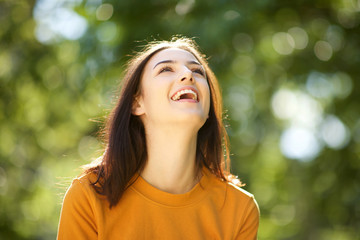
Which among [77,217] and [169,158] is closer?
[77,217]

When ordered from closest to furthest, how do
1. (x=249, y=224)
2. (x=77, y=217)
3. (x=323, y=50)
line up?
(x=77, y=217) → (x=249, y=224) → (x=323, y=50)

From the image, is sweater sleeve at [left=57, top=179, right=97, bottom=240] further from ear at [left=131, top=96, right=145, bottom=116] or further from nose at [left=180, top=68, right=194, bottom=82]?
nose at [left=180, top=68, right=194, bottom=82]

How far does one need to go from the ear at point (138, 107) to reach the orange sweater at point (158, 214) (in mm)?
437

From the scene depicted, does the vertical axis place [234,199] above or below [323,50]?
below

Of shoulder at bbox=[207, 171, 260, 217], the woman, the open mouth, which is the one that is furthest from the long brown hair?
the open mouth

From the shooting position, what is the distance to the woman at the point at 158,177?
255 cm

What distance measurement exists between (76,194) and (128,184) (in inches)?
12.9

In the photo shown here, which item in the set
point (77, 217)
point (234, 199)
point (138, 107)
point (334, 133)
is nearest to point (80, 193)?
point (77, 217)

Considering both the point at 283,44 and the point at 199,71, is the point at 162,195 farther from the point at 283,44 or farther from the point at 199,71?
the point at 283,44

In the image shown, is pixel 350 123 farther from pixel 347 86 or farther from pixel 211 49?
pixel 211 49

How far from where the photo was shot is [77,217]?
2469mm

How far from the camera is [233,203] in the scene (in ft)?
9.45

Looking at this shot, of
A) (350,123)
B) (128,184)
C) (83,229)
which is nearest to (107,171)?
(128,184)

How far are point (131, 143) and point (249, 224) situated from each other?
0.90 metres
